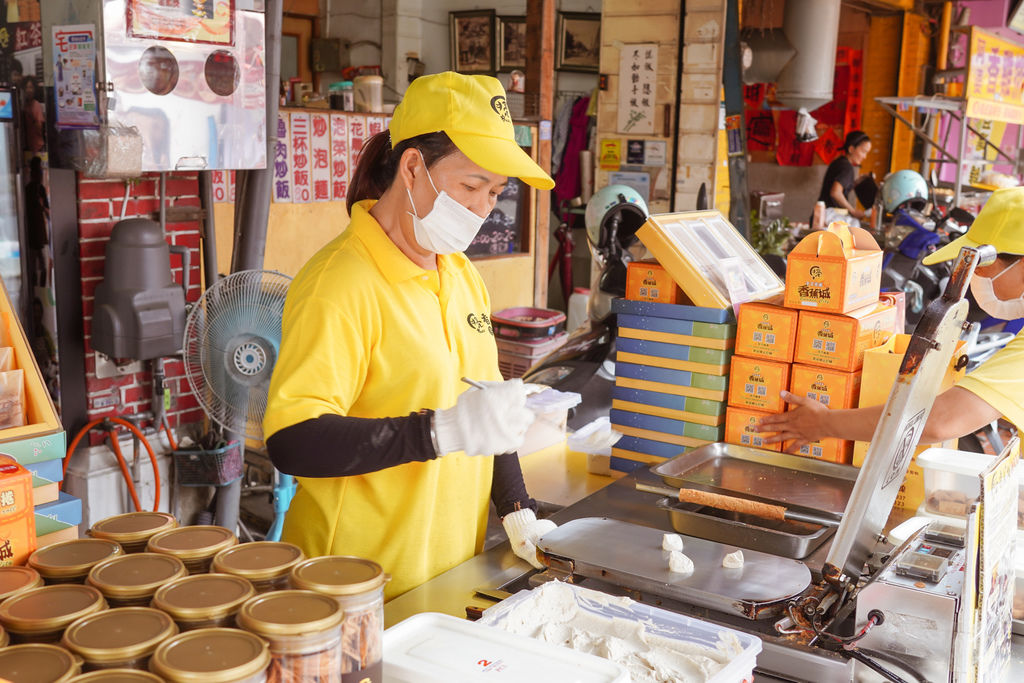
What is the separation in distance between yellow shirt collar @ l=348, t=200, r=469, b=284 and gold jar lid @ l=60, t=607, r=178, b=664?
35.6 inches

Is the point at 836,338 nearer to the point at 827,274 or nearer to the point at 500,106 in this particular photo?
the point at 827,274

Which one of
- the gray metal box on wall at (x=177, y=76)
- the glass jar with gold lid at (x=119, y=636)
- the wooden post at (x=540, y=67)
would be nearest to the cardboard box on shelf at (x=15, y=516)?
the glass jar with gold lid at (x=119, y=636)

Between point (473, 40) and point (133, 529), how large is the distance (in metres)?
9.53

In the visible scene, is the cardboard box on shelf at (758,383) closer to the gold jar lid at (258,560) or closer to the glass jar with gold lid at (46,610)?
the gold jar lid at (258,560)

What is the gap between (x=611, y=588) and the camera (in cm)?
172

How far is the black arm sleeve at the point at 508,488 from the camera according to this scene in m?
2.10

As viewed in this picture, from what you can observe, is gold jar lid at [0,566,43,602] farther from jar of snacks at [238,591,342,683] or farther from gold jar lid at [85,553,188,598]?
jar of snacks at [238,591,342,683]

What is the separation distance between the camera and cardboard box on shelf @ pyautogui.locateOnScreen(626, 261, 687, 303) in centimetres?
271

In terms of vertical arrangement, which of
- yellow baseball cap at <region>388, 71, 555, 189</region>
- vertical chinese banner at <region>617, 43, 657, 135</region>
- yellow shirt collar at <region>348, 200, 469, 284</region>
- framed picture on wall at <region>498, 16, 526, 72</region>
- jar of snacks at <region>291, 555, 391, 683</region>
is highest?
framed picture on wall at <region>498, 16, 526, 72</region>

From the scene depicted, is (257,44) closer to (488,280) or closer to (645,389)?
(645,389)

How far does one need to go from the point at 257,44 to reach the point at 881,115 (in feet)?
32.5

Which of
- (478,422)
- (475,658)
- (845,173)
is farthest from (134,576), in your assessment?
(845,173)

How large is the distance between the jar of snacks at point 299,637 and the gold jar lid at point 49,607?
192mm

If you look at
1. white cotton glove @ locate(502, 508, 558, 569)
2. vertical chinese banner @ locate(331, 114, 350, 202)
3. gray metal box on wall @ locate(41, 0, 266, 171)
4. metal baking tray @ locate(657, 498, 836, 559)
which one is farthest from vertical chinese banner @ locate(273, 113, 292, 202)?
metal baking tray @ locate(657, 498, 836, 559)
